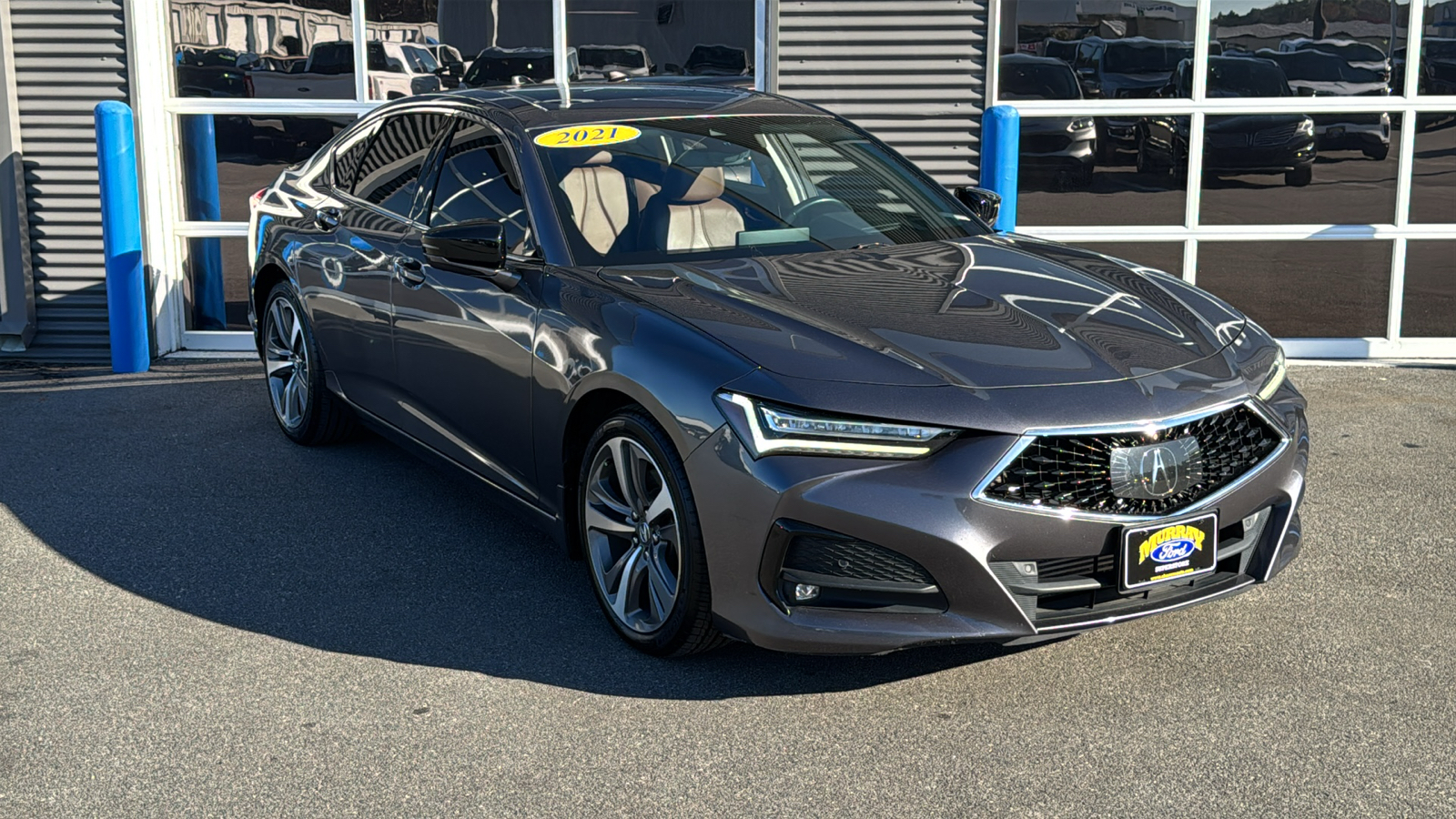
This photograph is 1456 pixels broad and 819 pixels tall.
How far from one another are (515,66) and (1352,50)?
5025 millimetres

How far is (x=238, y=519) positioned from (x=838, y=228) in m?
2.54

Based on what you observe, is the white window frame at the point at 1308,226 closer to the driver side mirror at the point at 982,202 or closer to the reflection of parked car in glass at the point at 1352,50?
the reflection of parked car in glass at the point at 1352,50

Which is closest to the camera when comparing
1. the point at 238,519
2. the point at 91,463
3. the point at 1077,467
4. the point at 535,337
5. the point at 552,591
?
the point at 1077,467

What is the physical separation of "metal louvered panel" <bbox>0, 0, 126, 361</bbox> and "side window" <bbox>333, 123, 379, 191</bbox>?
113 inches

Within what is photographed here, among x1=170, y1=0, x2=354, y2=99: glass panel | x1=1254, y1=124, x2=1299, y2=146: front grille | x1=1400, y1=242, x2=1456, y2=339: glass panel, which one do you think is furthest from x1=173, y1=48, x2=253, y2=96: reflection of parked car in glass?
x1=1400, y1=242, x2=1456, y2=339: glass panel

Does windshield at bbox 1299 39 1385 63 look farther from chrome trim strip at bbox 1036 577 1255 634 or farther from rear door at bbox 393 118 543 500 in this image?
chrome trim strip at bbox 1036 577 1255 634

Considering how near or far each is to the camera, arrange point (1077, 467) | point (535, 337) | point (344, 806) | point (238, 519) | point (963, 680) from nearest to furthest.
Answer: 1. point (344, 806)
2. point (1077, 467)
3. point (963, 680)
4. point (535, 337)
5. point (238, 519)

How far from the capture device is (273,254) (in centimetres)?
662

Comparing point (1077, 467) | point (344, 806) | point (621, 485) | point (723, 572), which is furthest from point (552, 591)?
point (1077, 467)

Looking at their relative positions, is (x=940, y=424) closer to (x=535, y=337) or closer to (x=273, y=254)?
(x=535, y=337)

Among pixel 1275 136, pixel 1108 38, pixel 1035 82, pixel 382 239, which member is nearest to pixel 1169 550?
pixel 382 239

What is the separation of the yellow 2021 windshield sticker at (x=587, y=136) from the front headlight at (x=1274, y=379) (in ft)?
7.24

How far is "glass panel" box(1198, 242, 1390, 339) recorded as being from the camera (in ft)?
33.1

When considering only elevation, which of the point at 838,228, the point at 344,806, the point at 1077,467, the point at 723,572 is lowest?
the point at 344,806
